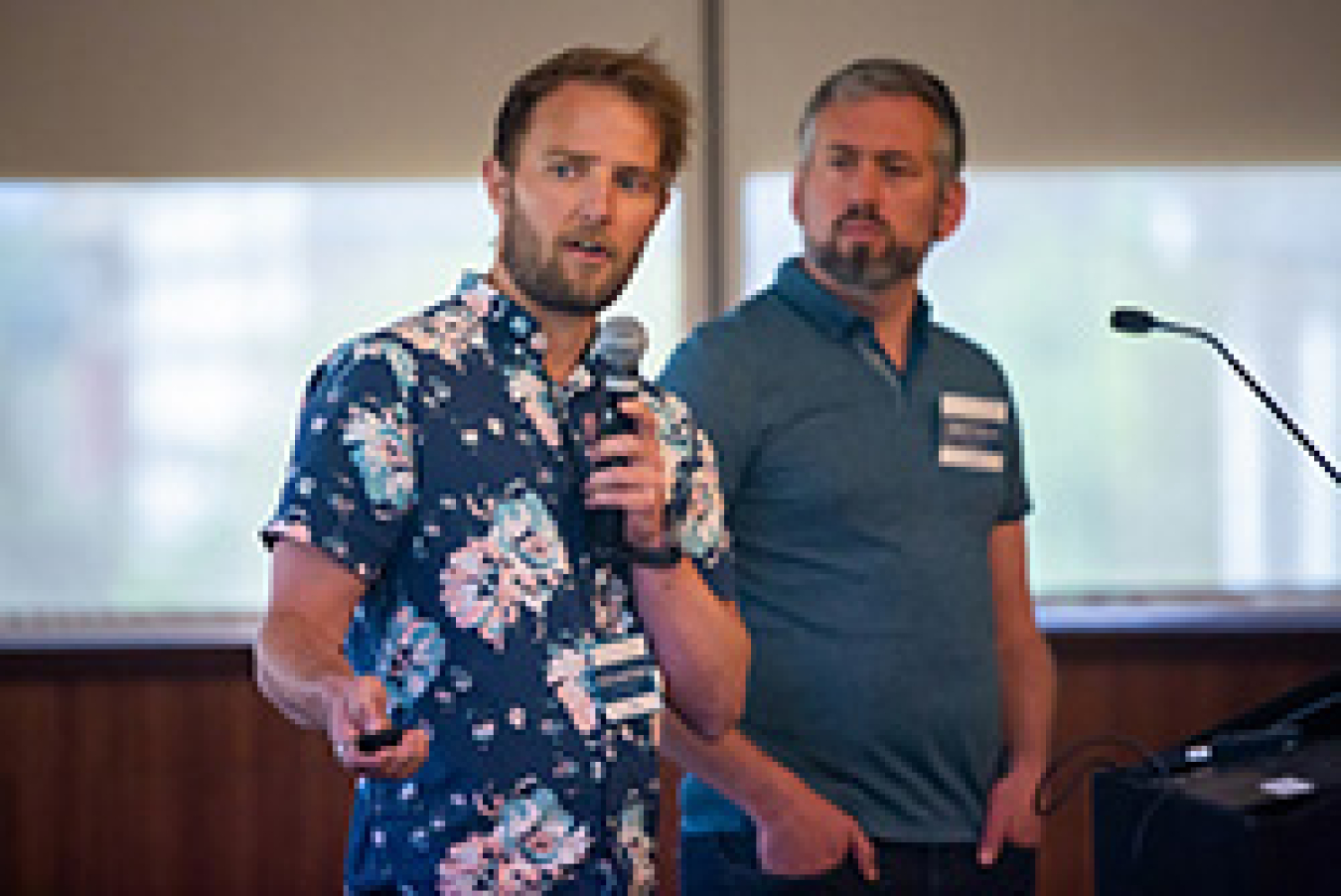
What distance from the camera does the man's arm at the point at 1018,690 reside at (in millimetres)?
2348

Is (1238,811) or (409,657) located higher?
(409,657)

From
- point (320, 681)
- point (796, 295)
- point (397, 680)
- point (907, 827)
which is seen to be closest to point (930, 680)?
point (907, 827)

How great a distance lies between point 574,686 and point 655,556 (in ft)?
0.48

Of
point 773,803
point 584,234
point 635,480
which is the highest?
point 584,234

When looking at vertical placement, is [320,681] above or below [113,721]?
above

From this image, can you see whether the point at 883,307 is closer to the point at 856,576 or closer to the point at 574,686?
the point at 856,576

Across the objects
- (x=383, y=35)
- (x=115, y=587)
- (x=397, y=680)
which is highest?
(x=383, y=35)

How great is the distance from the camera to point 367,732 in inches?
53.0

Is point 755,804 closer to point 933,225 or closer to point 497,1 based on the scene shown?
point 933,225

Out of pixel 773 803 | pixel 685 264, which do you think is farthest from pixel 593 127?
pixel 685 264

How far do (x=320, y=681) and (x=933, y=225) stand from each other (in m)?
1.31

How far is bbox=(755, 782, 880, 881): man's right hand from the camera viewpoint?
7.09ft

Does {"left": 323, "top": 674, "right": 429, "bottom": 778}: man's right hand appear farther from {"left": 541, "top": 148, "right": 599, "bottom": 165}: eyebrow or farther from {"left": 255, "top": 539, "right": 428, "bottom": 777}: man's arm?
{"left": 541, "top": 148, "right": 599, "bottom": 165}: eyebrow

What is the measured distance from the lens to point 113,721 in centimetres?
492
